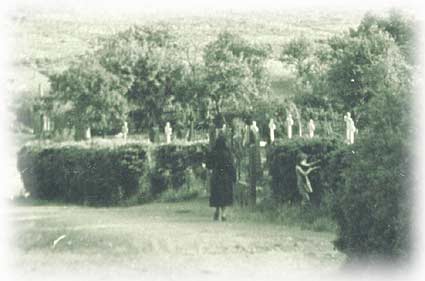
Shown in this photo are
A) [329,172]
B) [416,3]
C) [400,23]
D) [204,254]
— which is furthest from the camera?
[400,23]

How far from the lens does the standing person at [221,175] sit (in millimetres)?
13086

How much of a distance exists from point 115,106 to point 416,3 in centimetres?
2626

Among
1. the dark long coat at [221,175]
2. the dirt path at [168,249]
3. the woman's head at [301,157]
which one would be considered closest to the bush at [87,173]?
the dirt path at [168,249]

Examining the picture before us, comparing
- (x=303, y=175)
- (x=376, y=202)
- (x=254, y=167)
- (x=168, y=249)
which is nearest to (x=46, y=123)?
(x=254, y=167)

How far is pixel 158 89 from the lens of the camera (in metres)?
34.8

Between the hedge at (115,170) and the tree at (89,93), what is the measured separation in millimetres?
12010

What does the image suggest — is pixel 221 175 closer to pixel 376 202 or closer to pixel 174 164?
pixel 174 164

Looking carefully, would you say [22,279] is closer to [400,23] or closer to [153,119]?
[153,119]

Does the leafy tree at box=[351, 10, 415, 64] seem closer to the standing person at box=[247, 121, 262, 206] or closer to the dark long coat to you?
the standing person at box=[247, 121, 262, 206]

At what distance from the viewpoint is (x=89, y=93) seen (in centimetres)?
3108

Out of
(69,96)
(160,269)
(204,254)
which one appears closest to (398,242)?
(160,269)

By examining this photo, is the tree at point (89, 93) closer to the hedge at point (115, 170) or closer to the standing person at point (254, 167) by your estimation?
the hedge at point (115, 170)

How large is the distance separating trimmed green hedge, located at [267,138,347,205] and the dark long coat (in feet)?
2.76

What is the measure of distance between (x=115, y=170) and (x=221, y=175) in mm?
4660
